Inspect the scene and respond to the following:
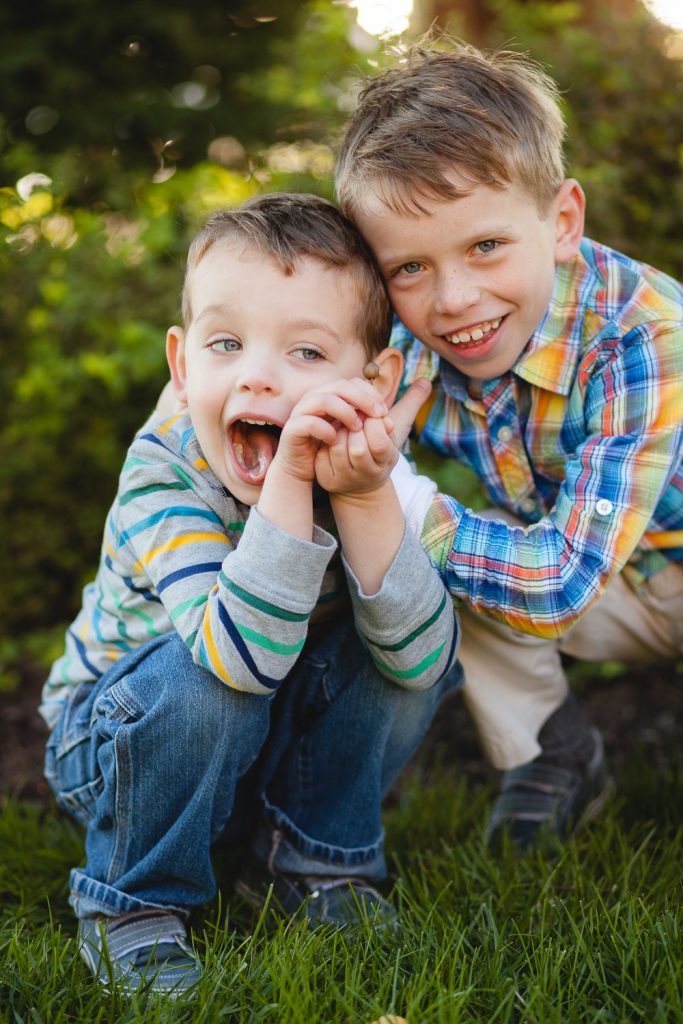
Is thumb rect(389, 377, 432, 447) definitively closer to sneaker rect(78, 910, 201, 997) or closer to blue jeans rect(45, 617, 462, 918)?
blue jeans rect(45, 617, 462, 918)

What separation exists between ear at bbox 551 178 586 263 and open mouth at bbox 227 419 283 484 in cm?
74

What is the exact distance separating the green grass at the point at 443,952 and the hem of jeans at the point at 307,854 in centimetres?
8

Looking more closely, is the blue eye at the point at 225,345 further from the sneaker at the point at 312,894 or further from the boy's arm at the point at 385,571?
the sneaker at the point at 312,894

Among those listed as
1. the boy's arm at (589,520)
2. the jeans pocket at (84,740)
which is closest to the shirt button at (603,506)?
the boy's arm at (589,520)

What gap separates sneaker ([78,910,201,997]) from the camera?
1679 mm

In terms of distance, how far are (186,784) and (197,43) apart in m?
4.84

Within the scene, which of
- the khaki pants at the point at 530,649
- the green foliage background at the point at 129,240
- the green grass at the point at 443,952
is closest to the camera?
the green grass at the point at 443,952

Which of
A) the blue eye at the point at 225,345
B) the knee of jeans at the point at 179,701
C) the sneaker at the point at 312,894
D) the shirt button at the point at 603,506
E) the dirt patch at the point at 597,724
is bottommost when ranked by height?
the dirt patch at the point at 597,724

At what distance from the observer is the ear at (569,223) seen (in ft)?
7.21

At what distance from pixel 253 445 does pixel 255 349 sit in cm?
18

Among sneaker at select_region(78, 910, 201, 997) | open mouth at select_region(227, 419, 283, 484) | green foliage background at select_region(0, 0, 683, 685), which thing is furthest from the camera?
green foliage background at select_region(0, 0, 683, 685)

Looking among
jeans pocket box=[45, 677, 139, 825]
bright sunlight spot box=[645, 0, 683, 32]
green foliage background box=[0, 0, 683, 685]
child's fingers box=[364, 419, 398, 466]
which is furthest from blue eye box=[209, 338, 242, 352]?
bright sunlight spot box=[645, 0, 683, 32]

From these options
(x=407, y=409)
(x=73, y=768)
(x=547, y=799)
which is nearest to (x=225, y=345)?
(x=407, y=409)

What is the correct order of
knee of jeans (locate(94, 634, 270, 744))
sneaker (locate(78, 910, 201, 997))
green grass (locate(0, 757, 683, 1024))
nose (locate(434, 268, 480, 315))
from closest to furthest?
green grass (locate(0, 757, 683, 1024)) → sneaker (locate(78, 910, 201, 997)) → knee of jeans (locate(94, 634, 270, 744)) → nose (locate(434, 268, 480, 315))
